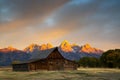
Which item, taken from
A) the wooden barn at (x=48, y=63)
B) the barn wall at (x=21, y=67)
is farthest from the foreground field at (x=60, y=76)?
the barn wall at (x=21, y=67)

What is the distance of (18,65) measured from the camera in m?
93.3

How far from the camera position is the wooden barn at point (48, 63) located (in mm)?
84856

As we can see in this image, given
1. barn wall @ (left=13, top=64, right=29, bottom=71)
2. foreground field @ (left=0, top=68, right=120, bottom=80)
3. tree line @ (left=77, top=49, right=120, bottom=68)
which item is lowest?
foreground field @ (left=0, top=68, right=120, bottom=80)

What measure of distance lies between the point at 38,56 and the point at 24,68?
298 inches

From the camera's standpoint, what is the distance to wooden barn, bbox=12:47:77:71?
84.9 meters

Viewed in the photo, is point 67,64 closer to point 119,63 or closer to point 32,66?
point 32,66

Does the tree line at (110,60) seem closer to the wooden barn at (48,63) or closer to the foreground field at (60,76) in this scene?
the wooden barn at (48,63)

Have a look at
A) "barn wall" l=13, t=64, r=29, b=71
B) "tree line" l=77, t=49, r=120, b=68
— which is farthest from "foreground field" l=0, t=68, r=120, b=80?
"tree line" l=77, t=49, r=120, b=68

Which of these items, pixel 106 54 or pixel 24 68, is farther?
pixel 106 54

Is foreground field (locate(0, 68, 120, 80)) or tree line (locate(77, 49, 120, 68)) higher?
tree line (locate(77, 49, 120, 68))

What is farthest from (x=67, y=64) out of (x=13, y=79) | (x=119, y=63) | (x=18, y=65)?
(x=13, y=79)

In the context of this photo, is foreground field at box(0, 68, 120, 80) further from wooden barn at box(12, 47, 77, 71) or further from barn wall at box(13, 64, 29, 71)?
barn wall at box(13, 64, 29, 71)

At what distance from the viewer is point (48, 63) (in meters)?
86.6

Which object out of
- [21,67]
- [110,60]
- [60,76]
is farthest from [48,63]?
[110,60]
